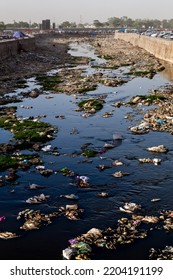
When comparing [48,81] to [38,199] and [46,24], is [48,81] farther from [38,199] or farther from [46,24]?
[46,24]

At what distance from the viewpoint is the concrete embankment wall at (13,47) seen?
44.4 metres

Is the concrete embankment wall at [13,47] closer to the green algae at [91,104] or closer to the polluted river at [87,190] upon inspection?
the green algae at [91,104]

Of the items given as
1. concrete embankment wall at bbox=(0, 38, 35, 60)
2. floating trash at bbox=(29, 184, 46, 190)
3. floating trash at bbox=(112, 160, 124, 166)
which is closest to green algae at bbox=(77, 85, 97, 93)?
floating trash at bbox=(112, 160, 124, 166)

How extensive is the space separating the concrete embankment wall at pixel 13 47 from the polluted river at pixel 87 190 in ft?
83.5

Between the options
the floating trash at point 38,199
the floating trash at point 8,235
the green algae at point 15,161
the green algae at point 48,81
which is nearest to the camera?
the floating trash at point 8,235

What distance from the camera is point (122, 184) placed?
12.1 meters

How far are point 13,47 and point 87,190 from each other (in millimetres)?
42894

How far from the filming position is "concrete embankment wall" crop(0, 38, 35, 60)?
44.4 m

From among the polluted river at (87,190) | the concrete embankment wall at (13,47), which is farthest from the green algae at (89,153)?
the concrete embankment wall at (13,47)

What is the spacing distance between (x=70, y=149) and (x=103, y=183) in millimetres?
3589

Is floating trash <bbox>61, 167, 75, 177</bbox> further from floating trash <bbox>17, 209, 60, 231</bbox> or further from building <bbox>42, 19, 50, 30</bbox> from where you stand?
building <bbox>42, 19, 50, 30</bbox>

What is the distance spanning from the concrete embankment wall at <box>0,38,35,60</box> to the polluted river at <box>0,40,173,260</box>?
25451mm

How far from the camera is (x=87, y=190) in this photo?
1168 centimetres

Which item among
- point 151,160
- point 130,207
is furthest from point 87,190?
point 151,160
